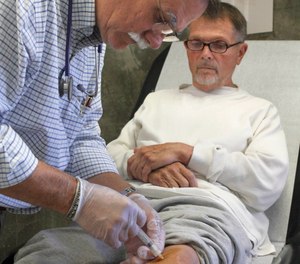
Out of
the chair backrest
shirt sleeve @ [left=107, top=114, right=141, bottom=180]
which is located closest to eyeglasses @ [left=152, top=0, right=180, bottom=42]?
shirt sleeve @ [left=107, top=114, right=141, bottom=180]

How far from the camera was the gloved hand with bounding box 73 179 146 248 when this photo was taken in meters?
1.07

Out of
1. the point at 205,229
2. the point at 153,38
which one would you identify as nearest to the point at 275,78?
the point at 205,229

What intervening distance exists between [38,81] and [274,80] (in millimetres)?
1209

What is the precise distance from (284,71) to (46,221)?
123cm

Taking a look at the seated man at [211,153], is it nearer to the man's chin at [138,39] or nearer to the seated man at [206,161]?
the seated man at [206,161]

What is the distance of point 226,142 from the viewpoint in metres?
1.71

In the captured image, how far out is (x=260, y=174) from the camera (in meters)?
1.61

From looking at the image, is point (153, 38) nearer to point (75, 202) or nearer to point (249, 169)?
point (75, 202)

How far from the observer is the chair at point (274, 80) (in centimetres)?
178

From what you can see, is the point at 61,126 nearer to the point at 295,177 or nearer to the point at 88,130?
the point at 88,130

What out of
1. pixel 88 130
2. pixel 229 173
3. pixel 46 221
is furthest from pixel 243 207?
pixel 46 221

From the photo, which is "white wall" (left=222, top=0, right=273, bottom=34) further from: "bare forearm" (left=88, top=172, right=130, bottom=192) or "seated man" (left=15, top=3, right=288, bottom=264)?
"bare forearm" (left=88, top=172, right=130, bottom=192)

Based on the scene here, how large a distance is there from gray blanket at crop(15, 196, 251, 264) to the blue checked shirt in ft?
0.38

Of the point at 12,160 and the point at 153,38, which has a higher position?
the point at 153,38
